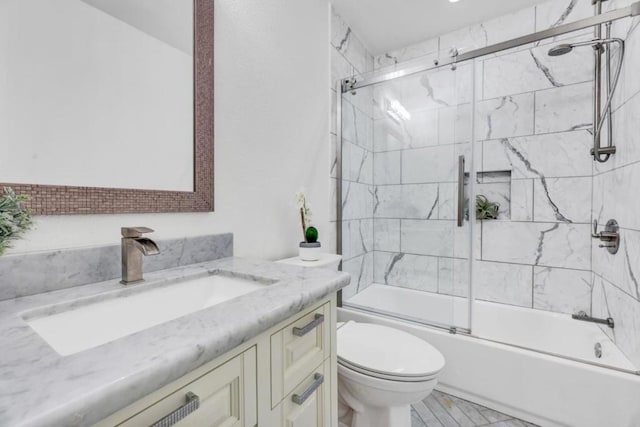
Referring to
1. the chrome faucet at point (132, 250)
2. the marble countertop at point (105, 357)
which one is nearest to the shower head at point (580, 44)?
the marble countertop at point (105, 357)

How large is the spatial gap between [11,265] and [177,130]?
0.61m

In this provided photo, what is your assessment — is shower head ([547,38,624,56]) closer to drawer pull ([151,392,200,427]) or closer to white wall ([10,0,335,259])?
white wall ([10,0,335,259])

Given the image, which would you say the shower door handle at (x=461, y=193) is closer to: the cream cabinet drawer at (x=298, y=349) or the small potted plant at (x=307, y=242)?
the small potted plant at (x=307, y=242)

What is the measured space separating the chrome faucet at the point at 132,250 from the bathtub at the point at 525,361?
1570 millimetres

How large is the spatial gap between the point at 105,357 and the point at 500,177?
2.58 m

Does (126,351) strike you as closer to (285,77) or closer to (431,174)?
(285,77)

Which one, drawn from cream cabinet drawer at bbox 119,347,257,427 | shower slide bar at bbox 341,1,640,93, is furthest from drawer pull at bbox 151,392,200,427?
shower slide bar at bbox 341,1,640,93

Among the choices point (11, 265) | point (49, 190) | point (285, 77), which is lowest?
point (11, 265)

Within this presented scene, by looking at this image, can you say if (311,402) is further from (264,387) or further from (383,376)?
(383,376)

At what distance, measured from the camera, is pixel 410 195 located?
89.5 inches

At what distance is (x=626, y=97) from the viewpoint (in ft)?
4.87

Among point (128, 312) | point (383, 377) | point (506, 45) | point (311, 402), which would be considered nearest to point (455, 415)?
point (383, 377)

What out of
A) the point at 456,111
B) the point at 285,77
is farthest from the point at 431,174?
the point at 285,77

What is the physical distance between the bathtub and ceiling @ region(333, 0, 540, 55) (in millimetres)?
2070
